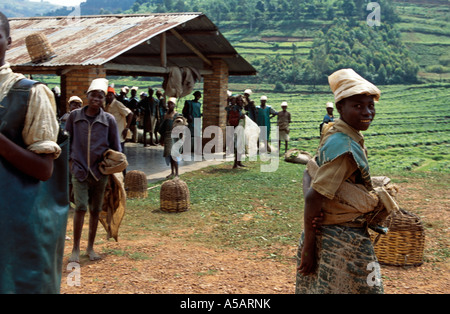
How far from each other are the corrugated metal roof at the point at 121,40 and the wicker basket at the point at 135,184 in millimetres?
1987

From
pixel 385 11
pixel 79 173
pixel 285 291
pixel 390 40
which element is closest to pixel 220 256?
pixel 285 291

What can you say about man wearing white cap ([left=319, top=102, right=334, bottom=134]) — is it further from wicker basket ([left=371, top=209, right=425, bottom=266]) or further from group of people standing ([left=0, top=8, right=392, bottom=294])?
group of people standing ([left=0, top=8, right=392, bottom=294])

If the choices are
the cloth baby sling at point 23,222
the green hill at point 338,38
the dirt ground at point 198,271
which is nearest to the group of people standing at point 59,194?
the cloth baby sling at point 23,222

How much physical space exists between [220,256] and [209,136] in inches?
359

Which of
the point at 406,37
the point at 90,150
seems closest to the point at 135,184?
the point at 90,150

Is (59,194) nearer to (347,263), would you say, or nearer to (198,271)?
(347,263)

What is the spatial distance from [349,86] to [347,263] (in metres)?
0.89

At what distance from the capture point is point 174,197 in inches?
279

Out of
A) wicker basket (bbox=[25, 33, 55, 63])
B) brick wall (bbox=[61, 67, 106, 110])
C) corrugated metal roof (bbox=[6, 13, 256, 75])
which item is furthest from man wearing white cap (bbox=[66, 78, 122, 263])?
wicker basket (bbox=[25, 33, 55, 63])

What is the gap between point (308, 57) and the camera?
179 feet

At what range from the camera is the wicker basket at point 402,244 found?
4.95 m

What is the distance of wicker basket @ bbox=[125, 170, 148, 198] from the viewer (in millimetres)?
8070

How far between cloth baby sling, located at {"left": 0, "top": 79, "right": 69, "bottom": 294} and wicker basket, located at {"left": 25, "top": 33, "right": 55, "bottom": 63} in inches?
300

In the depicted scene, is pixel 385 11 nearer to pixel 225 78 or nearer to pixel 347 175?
pixel 225 78
